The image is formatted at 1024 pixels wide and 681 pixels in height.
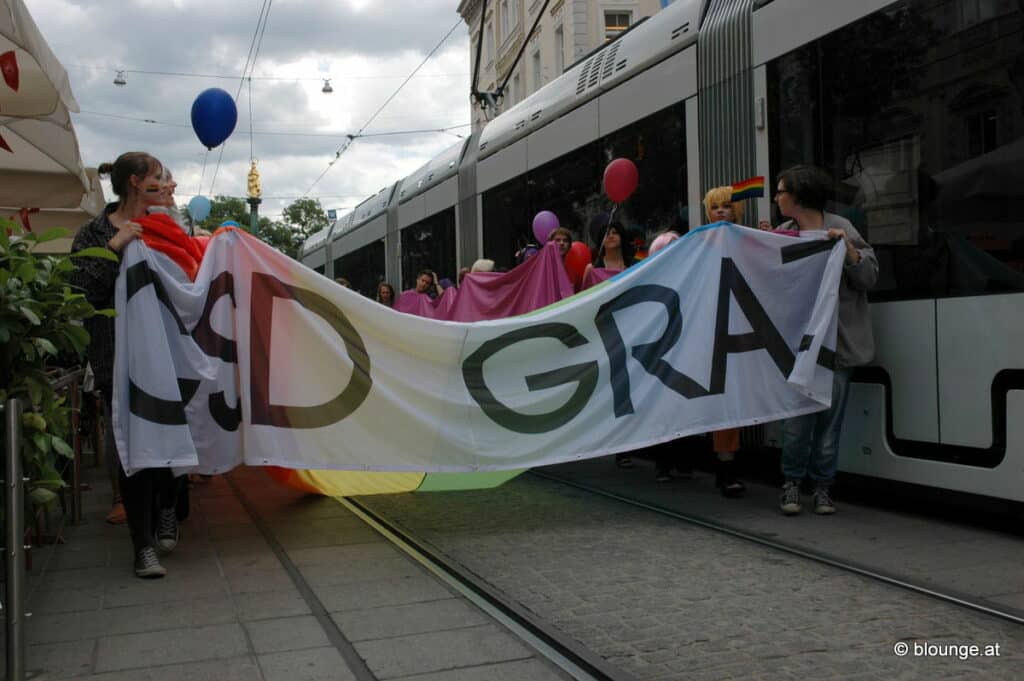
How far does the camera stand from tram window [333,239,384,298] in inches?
672

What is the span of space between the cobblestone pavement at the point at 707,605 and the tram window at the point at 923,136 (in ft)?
6.07

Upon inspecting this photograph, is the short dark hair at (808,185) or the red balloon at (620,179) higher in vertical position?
the red balloon at (620,179)

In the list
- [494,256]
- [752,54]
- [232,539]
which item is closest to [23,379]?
[232,539]

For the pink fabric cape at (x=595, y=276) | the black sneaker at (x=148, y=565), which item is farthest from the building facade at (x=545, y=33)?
the black sneaker at (x=148, y=565)

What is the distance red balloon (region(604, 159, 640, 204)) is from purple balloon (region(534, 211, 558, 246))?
142cm

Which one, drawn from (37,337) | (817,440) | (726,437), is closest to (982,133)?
(817,440)

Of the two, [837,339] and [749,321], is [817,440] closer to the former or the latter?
[837,339]

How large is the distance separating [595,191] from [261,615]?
5.80 m

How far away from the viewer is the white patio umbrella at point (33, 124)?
5730 millimetres

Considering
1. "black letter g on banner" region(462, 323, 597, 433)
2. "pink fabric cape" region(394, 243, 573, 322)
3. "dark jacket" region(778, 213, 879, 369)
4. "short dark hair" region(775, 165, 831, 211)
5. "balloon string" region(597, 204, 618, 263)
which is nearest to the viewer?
"dark jacket" region(778, 213, 879, 369)

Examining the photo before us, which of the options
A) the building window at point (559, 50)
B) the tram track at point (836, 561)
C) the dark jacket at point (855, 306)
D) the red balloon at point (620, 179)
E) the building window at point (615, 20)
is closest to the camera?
the tram track at point (836, 561)

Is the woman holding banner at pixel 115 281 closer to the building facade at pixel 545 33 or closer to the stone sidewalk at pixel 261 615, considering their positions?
the stone sidewalk at pixel 261 615

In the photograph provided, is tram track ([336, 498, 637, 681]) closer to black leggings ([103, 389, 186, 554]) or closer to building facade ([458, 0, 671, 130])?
black leggings ([103, 389, 186, 554])

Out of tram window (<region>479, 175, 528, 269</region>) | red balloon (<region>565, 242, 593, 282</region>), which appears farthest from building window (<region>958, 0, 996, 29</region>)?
tram window (<region>479, 175, 528, 269</region>)
